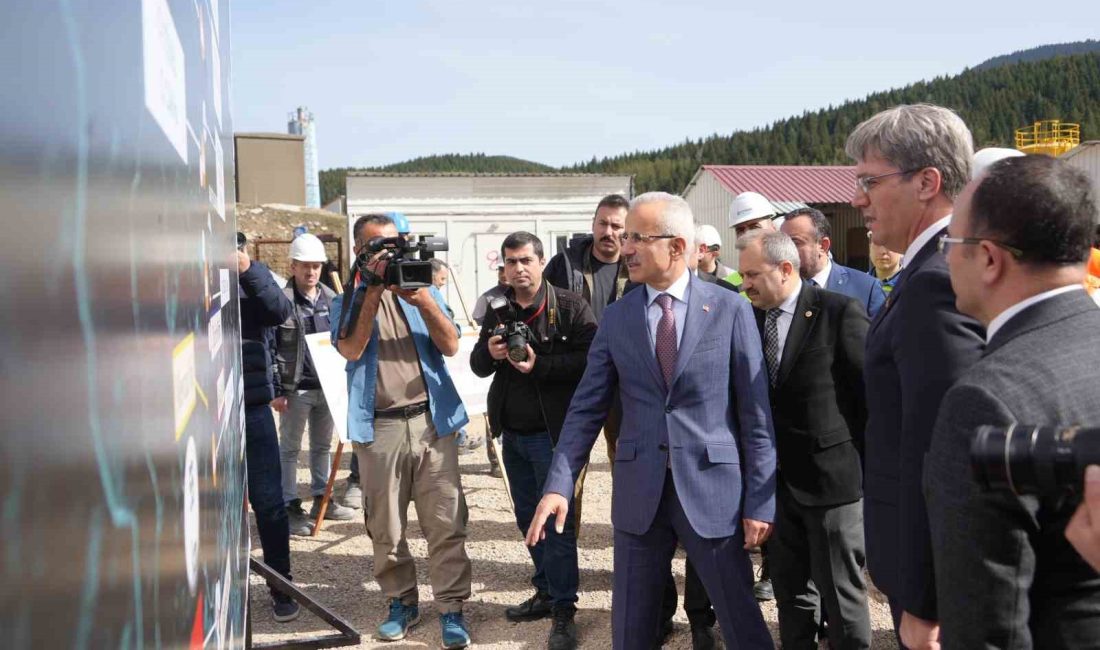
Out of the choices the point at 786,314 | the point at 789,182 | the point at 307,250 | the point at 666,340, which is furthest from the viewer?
the point at 789,182

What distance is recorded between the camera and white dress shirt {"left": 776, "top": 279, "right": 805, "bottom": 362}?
353 centimetres

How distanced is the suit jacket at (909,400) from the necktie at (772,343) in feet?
4.31

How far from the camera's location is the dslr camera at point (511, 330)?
4.14 m

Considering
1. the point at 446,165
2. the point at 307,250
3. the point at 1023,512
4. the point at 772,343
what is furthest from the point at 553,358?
the point at 446,165

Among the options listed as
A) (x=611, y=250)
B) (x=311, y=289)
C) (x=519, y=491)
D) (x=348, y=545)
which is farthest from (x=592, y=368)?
(x=311, y=289)

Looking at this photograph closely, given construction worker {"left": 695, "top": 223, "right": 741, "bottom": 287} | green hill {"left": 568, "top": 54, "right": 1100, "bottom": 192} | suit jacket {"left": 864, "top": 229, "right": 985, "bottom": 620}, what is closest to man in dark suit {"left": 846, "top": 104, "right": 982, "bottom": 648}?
suit jacket {"left": 864, "top": 229, "right": 985, "bottom": 620}

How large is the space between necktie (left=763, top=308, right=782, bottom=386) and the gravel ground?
5.05 ft

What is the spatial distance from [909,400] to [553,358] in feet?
8.00

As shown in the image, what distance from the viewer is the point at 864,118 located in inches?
3644

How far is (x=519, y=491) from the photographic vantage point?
453 centimetres

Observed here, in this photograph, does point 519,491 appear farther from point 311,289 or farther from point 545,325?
point 311,289

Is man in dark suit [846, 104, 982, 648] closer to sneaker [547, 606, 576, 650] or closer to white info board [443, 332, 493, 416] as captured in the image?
sneaker [547, 606, 576, 650]

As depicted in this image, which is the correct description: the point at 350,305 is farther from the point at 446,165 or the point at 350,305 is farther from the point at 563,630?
the point at 446,165

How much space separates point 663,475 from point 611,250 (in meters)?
2.18
